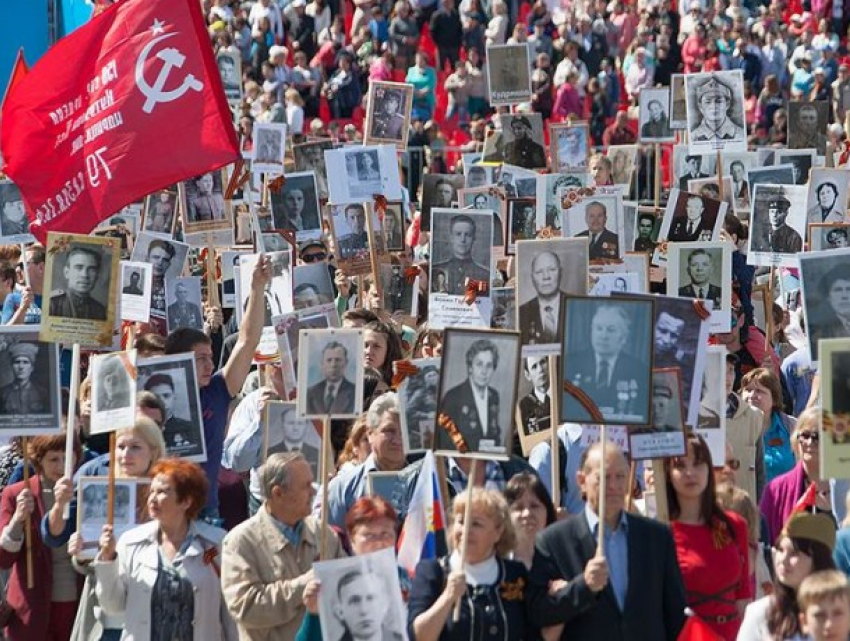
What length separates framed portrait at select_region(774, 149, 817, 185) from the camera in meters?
16.9

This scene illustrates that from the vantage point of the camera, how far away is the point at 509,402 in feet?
25.3

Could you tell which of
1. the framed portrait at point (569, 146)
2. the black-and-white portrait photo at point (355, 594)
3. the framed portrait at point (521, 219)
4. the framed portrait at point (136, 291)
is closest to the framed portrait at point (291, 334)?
the framed portrait at point (136, 291)

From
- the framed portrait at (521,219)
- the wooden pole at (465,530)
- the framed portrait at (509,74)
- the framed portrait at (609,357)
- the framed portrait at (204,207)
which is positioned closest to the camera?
the wooden pole at (465,530)

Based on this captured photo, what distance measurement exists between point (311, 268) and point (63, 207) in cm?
188

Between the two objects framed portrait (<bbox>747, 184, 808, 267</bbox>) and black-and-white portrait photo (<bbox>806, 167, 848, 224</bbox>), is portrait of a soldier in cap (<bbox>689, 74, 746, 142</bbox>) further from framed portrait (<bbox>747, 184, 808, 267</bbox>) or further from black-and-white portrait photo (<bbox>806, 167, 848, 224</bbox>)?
framed portrait (<bbox>747, 184, 808, 267</bbox>)

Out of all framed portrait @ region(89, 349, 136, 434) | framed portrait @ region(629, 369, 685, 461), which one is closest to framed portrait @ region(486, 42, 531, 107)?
framed portrait @ region(89, 349, 136, 434)

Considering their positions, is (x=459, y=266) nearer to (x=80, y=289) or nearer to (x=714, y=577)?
(x=80, y=289)

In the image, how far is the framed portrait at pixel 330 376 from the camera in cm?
881

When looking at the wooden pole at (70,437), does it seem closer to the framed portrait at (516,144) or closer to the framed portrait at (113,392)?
the framed portrait at (113,392)

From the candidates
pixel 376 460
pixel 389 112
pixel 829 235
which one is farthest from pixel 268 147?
pixel 376 460

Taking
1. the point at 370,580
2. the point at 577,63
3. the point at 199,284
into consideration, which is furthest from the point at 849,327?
the point at 577,63

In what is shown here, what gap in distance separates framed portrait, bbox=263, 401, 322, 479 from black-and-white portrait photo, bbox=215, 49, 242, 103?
35.9 ft

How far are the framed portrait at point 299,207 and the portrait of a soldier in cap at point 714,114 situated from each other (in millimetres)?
2911

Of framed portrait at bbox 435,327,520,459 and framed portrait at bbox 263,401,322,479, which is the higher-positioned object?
framed portrait at bbox 435,327,520,459
